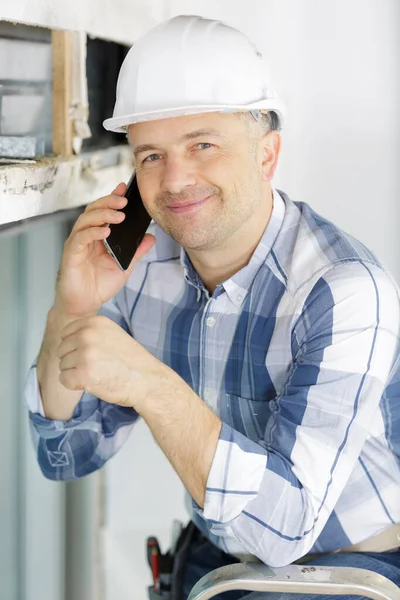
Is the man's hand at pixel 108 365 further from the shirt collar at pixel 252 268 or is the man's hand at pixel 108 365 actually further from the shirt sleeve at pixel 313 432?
the shirt collar at pixel 252 268

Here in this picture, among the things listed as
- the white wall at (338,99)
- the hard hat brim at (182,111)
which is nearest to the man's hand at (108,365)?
the hard hat brim at (182,111)

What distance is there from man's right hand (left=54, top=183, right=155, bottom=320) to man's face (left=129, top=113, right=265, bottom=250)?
0.26 feet

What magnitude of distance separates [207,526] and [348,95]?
143cm

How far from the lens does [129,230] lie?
5.42ft

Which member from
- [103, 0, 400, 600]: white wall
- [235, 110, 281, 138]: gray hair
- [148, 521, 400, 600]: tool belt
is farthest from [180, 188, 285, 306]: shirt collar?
[103, 0, 400, 600]: white wall

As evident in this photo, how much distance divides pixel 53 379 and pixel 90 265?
8.9 inches

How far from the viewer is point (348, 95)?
8.48ft

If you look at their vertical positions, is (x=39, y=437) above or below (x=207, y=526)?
above

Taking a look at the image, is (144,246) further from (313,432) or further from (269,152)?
(313,432)

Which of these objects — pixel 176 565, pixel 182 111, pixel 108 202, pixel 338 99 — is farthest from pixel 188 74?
pixel 338 99

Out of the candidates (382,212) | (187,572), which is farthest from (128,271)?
(382,212)

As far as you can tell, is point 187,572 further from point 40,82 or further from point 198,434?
point 40,82

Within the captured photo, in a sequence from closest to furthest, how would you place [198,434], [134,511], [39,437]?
[198,434] → [39,437] → [134,511]

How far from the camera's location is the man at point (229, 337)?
4.37ft
